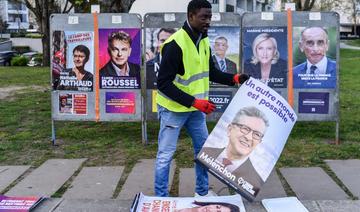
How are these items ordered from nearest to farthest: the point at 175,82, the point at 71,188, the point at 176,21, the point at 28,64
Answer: the point at 175,82
the point at 71,188
the point at 176,21
the point at 28,64

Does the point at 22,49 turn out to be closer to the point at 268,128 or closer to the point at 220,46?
the point at 220,46

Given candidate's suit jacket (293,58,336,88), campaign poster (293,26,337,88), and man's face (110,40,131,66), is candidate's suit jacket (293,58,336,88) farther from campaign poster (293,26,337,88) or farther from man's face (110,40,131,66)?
man's face (110,40,131,66)

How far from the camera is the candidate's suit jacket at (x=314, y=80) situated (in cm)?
721

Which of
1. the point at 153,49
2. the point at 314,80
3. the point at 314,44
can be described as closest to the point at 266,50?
the point at 314,44

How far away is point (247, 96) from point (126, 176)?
1997mm

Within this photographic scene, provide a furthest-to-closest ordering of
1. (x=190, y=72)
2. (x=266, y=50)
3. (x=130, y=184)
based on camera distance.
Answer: (x=266, y=50), (x=130, y=184), (x=190, y=72)

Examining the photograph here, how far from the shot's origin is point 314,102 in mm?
7336

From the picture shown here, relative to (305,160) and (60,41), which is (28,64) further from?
(305,160)

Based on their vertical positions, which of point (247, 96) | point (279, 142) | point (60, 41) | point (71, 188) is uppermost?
point (60, 41)

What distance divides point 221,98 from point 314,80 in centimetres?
130

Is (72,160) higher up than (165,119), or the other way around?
(165,119)

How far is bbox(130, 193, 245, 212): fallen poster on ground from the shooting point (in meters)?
4.71

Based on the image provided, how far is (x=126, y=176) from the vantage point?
607cm

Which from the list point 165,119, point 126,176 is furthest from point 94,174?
point 165,119
